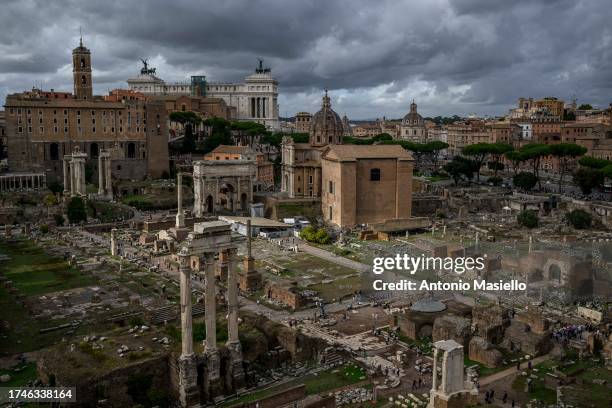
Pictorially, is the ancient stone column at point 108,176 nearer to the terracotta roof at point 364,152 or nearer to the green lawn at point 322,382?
the terracotta roof at point 364,152

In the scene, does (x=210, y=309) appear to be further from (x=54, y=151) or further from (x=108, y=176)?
(x=54, y=151)

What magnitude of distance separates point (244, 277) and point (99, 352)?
590 inches

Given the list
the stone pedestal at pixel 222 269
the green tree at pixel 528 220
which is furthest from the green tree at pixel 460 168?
the stone pedestal at pixel 222 269

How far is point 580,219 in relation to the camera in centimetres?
5216

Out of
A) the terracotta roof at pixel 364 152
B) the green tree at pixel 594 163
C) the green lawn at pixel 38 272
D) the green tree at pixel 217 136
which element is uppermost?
the green tree at pixel 217 136

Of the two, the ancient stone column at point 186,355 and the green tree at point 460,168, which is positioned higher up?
the green tree at point 460,168

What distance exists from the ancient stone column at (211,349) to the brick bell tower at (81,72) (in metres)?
65.4

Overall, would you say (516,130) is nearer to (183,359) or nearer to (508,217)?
(508,217)

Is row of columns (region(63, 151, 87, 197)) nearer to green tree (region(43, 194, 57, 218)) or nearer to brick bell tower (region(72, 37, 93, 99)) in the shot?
green tree (region(43, 194, 57, 218))

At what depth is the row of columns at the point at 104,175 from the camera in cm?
6519

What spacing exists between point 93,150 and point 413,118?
77.7m

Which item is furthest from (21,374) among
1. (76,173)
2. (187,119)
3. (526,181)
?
(187,119)

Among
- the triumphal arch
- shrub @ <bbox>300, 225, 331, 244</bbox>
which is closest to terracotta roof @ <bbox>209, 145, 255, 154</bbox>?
the triumphal arch

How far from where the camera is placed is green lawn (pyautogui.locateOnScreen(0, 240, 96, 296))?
1417 inches
